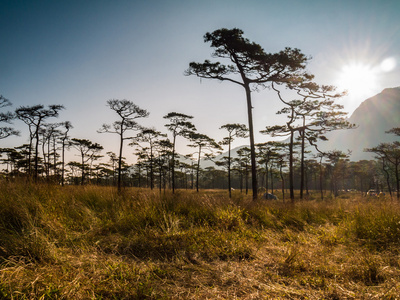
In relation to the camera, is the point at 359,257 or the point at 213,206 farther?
the point at 213,206

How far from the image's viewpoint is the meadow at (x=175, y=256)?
1746mm

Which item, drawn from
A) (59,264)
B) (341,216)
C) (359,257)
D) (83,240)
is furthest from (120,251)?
(341,216)

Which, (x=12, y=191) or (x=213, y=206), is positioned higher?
(x=12, y=191)

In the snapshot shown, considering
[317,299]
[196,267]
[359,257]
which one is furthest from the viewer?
[359,257]

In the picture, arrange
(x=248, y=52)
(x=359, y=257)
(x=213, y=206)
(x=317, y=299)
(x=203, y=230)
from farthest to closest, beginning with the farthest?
(x=248, y=52)
(x=213, y=206)
(x=203, y=230)
(x=359, y=257)
(x=317, y=299)

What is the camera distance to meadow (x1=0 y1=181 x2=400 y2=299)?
175 centimetres

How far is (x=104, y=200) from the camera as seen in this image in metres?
5.06

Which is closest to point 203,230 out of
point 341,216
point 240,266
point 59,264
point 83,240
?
point 240,266

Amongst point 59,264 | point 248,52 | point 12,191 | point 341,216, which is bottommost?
point 341,216

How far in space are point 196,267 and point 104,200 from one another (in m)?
3.79

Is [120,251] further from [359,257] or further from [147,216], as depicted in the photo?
[359,257]

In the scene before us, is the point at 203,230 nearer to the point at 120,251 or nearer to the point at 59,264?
the point at 120,251

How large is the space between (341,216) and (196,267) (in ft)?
18.5

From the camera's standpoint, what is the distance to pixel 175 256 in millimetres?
2592
